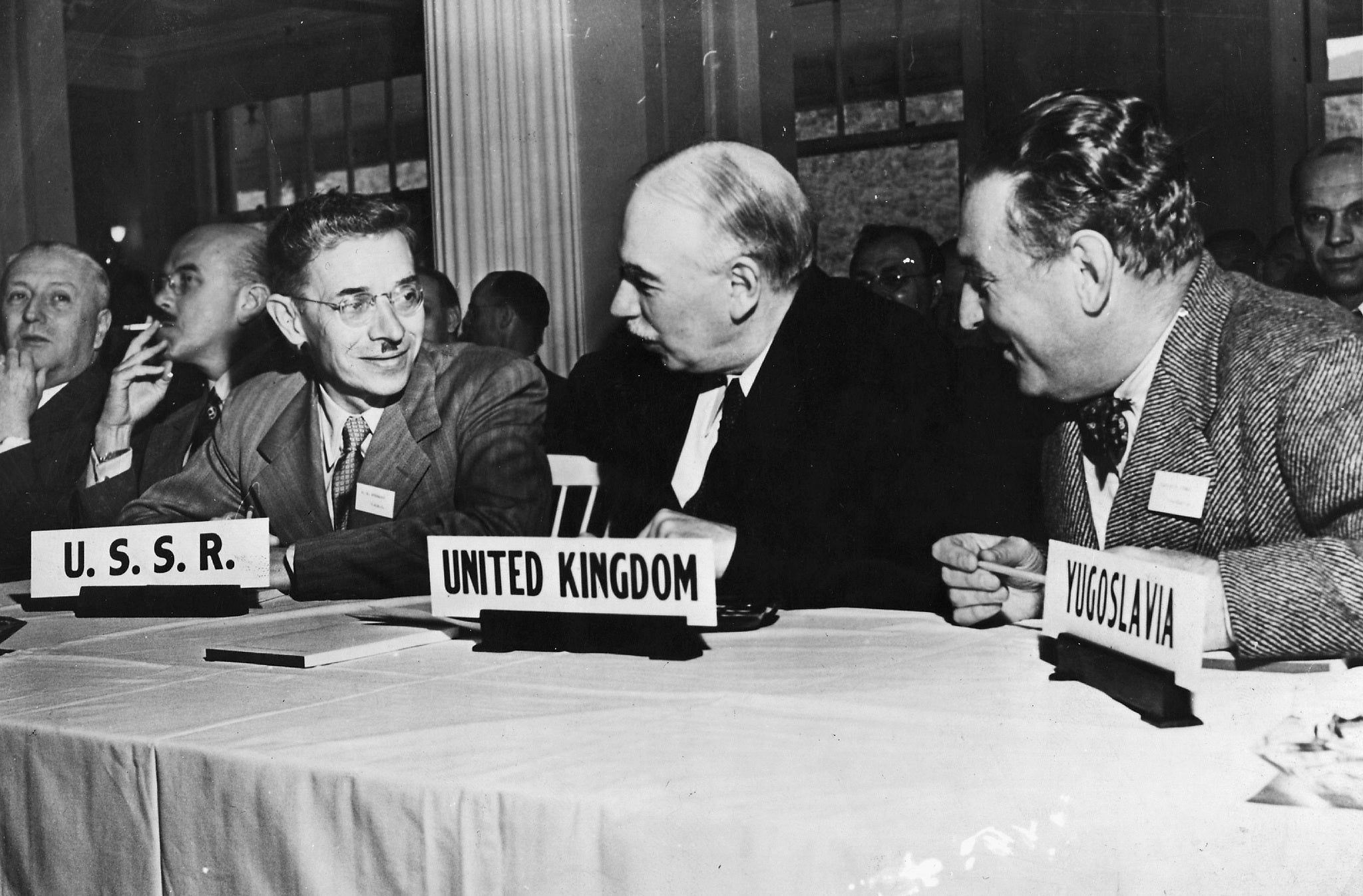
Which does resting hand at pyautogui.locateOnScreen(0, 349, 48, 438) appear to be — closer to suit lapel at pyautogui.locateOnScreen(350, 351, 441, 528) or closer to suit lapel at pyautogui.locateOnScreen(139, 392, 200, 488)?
suit lapel at pyautogui.locateOnScreen(139, 392, 200, 488)

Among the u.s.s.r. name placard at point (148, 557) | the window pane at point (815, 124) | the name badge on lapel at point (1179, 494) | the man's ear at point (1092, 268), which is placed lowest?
the u.s.s.r. name placard at point (148, 557)

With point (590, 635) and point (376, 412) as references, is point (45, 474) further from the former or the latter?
point (590, 635)

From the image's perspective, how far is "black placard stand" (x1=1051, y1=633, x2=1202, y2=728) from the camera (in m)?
1.10

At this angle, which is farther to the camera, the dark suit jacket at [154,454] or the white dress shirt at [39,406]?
the white dress shirt at [39,406]

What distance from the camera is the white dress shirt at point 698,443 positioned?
2.30 metres

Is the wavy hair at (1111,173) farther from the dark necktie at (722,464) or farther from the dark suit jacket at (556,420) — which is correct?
the dark suit jacket at (556,420)

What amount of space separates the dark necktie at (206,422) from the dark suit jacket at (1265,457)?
205 centimetres

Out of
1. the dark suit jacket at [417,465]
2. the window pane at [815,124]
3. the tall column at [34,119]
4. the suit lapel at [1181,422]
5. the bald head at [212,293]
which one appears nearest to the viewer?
the suit lapel at [1181,422]

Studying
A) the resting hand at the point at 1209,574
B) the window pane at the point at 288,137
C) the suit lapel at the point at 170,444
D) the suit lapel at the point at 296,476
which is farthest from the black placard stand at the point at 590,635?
the window pane at the point at 288,137

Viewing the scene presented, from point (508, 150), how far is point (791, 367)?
1163 mm

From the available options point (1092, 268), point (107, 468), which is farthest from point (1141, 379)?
point (107, 468)

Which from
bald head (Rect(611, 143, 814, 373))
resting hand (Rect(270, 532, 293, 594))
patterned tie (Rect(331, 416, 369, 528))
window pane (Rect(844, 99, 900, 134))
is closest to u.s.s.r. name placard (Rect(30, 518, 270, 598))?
resting hand (Rect(270, 532, 293, 594))

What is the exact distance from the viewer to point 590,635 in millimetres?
1604

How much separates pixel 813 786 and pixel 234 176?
2.79m
